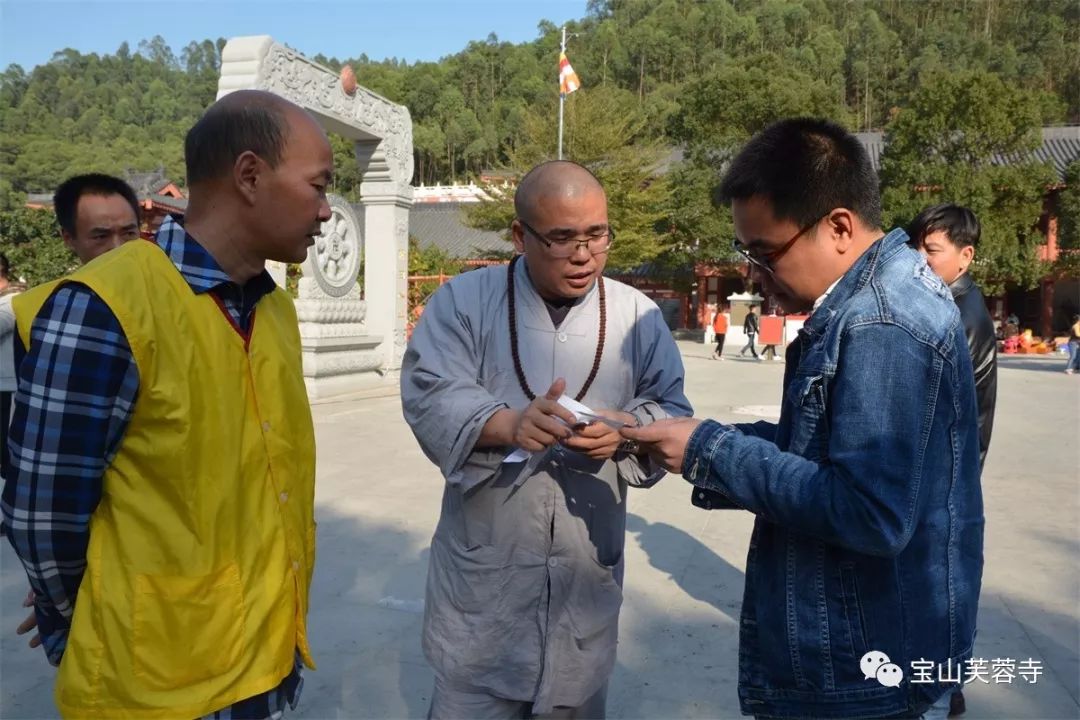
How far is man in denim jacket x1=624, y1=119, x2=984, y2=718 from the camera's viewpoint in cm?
128

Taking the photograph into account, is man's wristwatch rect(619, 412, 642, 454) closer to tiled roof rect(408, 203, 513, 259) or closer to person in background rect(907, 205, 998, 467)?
person in background rect(907, 205, 998, 467)

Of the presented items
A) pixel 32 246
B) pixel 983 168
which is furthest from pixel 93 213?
pixel 983 168

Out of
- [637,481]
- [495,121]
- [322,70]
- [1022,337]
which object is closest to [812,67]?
[495,121]

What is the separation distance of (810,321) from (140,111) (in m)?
72.6

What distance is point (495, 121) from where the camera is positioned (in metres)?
51.1

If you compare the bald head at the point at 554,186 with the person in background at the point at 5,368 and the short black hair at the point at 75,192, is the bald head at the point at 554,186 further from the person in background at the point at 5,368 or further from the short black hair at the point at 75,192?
the person in background at the point at 5,368

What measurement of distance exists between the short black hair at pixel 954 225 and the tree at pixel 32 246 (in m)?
18.2

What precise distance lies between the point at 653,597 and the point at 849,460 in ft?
9.15

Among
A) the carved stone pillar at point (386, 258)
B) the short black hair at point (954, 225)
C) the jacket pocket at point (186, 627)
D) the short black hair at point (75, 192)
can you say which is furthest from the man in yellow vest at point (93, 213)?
the carved stone pillar at point (386, 258)

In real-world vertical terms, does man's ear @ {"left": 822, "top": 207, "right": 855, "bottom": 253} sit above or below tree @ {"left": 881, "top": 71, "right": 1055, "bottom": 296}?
below

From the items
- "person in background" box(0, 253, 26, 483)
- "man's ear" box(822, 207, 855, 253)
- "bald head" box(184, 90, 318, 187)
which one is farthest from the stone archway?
"man's ear" box(822, 207, 855, 253)

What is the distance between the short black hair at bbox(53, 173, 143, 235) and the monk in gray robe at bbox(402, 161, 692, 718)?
160 cm

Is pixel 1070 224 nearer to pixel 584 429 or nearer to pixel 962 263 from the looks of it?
pixel 962 263

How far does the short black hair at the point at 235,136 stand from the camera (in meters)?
1.48
